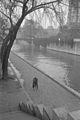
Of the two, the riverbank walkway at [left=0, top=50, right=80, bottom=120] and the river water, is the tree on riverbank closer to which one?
the riverbank walkway at [left=0, top=50, right=80, bottom=120]

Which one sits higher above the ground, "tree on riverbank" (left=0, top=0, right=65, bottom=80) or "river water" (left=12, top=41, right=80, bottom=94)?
"tree on riverbank" (left=0, top=0, right=65, bottom=80)

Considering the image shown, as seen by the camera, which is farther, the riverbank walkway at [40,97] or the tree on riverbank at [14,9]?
the tree on riverbank at [14,9]

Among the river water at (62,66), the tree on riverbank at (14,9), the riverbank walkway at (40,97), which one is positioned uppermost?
the tree on riverbank at (14,9)

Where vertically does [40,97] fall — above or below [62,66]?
above

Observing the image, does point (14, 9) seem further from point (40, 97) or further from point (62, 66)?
point (62, 66)

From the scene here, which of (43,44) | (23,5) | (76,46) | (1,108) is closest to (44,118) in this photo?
(1,108)

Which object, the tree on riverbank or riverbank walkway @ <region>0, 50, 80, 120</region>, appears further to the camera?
the tree on riverbank

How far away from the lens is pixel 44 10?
1097cm

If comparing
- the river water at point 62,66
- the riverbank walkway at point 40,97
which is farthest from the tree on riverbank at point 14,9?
the river water at point 62,66

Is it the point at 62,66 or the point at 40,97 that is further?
the point at 62,66

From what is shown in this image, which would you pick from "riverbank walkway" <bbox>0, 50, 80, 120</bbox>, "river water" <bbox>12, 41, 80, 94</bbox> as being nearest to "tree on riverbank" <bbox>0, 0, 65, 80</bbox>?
"riverbank walkway" <bbox>0, 50, 80, 120</bbox>

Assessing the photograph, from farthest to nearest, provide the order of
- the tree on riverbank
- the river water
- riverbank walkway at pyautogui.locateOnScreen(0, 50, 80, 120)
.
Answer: the river water → the tree on riverbank → riverbank walkway at pyautogui.locateOnScreen(0, 50, 80, 120)

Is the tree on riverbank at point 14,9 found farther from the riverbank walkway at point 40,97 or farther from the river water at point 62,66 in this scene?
the river water at point 62,66

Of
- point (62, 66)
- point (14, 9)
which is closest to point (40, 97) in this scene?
point (14, 9)
